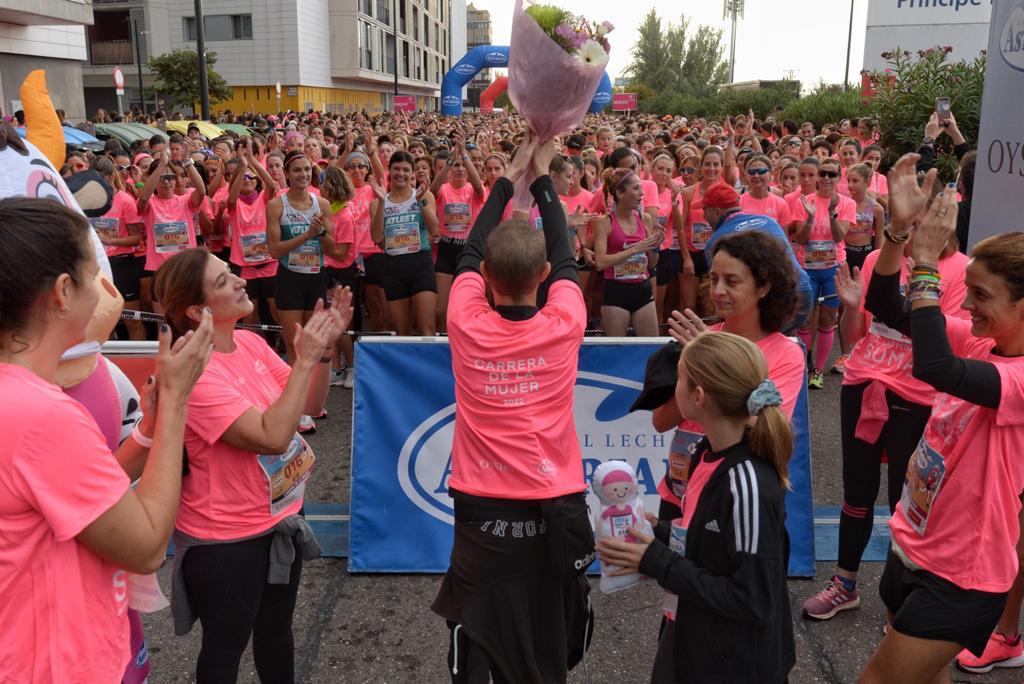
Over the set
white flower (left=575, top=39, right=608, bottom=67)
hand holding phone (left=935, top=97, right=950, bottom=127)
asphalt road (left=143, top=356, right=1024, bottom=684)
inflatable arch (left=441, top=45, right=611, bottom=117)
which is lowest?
asphalt road (left=143, top=356, right=1024, bottom=684)

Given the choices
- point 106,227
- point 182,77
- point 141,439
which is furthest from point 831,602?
point 182,77

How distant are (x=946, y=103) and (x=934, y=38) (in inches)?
878

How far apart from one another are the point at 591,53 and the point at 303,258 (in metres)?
4.40

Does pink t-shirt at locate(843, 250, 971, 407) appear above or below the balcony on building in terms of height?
below

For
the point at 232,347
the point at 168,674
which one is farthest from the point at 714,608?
the point at 168,674

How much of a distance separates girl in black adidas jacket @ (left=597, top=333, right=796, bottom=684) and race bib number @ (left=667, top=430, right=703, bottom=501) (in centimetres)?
61

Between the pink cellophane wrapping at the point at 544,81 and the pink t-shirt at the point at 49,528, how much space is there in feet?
6.41

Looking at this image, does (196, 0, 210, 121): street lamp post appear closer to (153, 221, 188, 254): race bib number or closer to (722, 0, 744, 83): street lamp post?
(153, 221, 188, 254): race bib number

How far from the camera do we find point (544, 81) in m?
2.95

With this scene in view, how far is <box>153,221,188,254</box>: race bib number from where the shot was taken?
303 inches

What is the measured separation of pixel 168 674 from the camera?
3359mm

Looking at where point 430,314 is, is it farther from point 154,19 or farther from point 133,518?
point 154,19

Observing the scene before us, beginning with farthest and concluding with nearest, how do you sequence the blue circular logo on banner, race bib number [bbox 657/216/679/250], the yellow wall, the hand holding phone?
1. the yellow wall
2. race bib number [bbox 657/216/679/250]
3. the hand holding phone
4. the blue circular logo on banner

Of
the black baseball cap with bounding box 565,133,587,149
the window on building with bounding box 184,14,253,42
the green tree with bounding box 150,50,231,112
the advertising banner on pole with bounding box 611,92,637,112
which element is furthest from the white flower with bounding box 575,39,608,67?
the window on building with bounding box 184,14,253,42
